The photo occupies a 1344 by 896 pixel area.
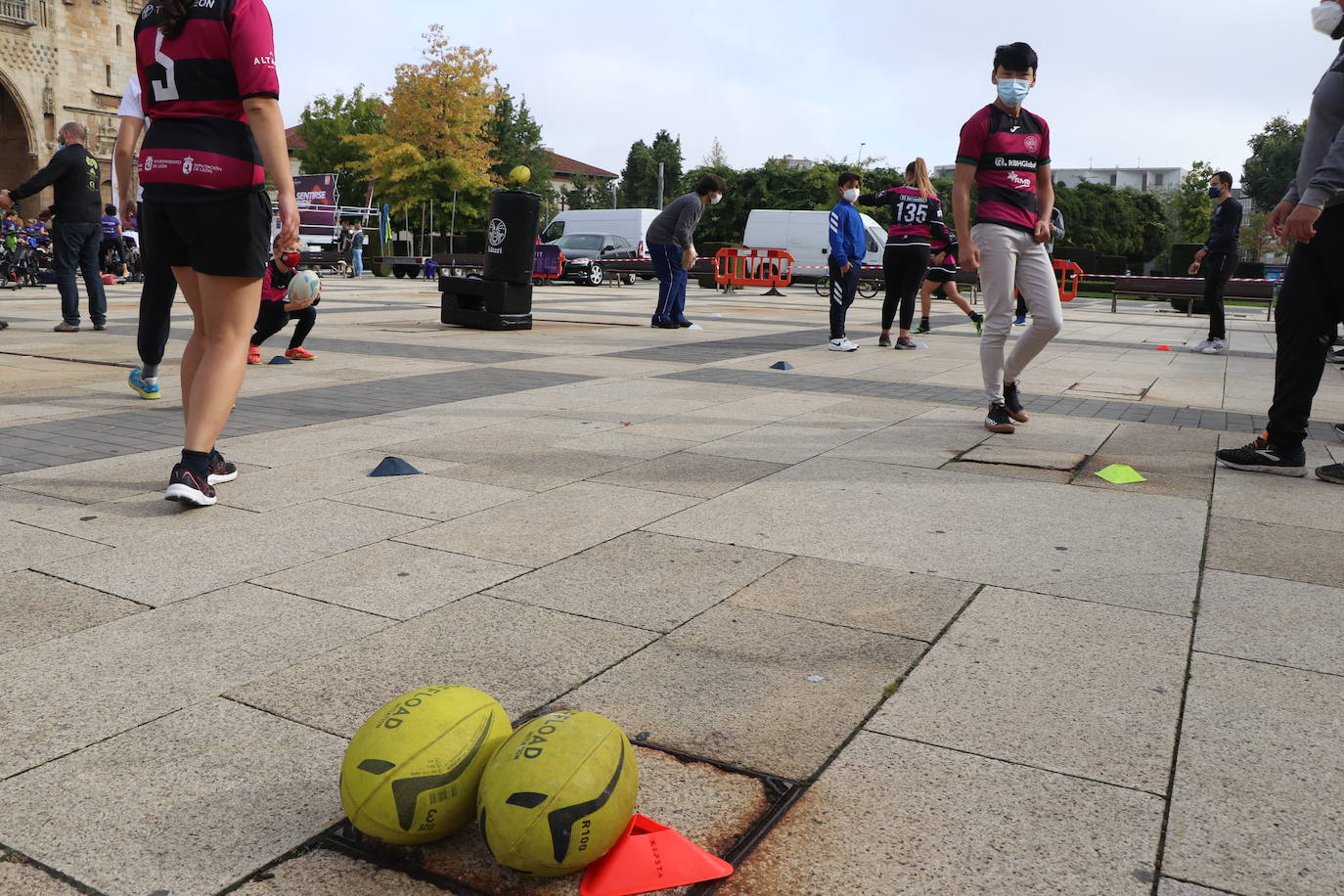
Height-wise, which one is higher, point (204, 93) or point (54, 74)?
point (54, 74)

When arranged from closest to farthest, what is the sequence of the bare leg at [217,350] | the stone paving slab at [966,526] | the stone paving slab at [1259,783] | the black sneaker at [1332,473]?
the stone paving slab at [1259,783] < the stone paving slab at [966,526] < the bare leg at [217,350] < the black sneaker at [1332,473]

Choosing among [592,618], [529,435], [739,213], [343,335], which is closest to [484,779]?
[592,618]

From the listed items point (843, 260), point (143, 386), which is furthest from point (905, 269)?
point (143, 386)

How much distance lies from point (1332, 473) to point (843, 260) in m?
6.71

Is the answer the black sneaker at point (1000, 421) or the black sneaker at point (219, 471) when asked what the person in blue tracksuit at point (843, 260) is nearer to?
the black sneaker at point (1000, 421)

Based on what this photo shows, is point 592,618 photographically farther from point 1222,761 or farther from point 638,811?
point 1222,761

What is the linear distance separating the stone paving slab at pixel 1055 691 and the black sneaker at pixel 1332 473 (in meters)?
2.68

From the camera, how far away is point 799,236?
1261 inches

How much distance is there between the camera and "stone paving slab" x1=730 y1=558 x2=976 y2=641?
3.13 m

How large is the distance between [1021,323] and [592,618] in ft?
51.2

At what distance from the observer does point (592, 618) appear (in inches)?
121

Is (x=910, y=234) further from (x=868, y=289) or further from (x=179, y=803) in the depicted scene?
(x=868, y=289)

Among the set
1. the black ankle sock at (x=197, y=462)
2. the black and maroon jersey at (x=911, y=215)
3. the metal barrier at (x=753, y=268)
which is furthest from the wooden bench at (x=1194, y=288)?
the black ankle sock at (x=197, y=462)

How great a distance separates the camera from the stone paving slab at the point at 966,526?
366cm
